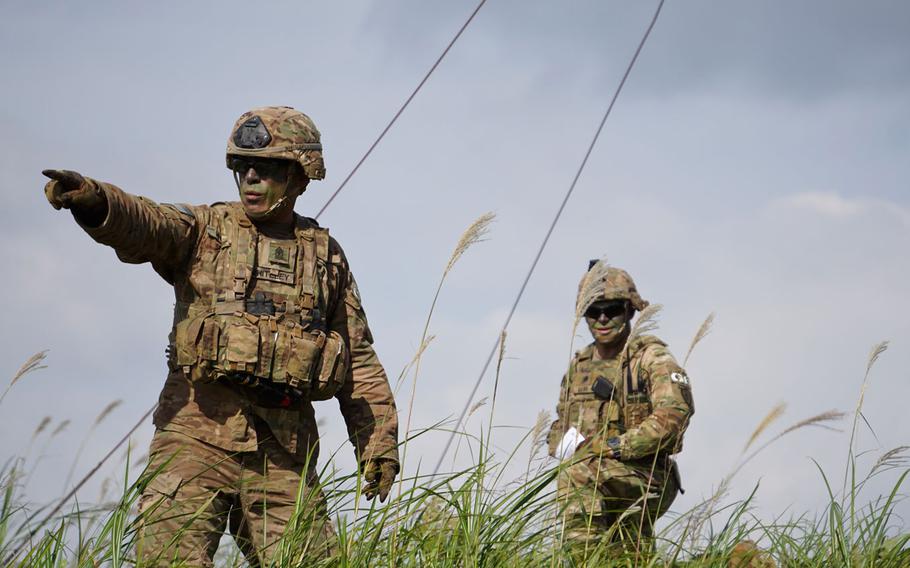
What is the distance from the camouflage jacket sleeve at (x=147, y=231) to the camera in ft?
15.5

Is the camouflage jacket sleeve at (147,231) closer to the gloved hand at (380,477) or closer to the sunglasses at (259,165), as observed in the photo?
the sunglasses at (259,165)

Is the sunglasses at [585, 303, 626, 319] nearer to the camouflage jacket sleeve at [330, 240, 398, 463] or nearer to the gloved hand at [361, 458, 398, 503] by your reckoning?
the camouflage jacket sleeve at [330, 240, 398, 463]

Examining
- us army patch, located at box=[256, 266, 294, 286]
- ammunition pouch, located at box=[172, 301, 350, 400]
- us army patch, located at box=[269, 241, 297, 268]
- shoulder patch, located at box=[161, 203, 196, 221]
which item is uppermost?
shoulder patch, located at box=[161, 203, 196, 221]

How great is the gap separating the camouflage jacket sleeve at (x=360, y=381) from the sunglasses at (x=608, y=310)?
Result: 270 centimetres

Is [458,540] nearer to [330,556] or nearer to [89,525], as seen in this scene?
[330,556]

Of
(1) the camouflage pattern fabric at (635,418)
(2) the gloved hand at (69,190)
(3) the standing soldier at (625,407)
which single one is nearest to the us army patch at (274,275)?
(2) the gloved hand at (69,190)

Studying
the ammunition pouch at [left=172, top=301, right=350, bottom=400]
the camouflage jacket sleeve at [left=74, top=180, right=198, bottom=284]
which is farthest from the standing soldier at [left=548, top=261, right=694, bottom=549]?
the camouflage jacket sleeve at [left=74, top=180, right=198, bottom=284]

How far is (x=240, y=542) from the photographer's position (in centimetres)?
499

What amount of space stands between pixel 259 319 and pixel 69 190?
37.6 inches

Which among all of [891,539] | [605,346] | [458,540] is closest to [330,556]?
[458,540]

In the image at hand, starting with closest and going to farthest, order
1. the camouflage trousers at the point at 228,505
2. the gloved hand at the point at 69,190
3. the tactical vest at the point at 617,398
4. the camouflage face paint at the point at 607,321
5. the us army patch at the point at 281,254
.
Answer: the camouflage trousers at the point at 228,505
the gloved hand at the point at 69,190
the us army patch at the point at 281,254
the tactical vest at the point at 617,398
the camouflage face paint at the point at 607,321

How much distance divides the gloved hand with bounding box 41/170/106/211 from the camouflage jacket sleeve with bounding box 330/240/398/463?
125 cm

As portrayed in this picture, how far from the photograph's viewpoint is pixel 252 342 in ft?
16.1

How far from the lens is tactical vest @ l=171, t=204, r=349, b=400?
4.93 metres
